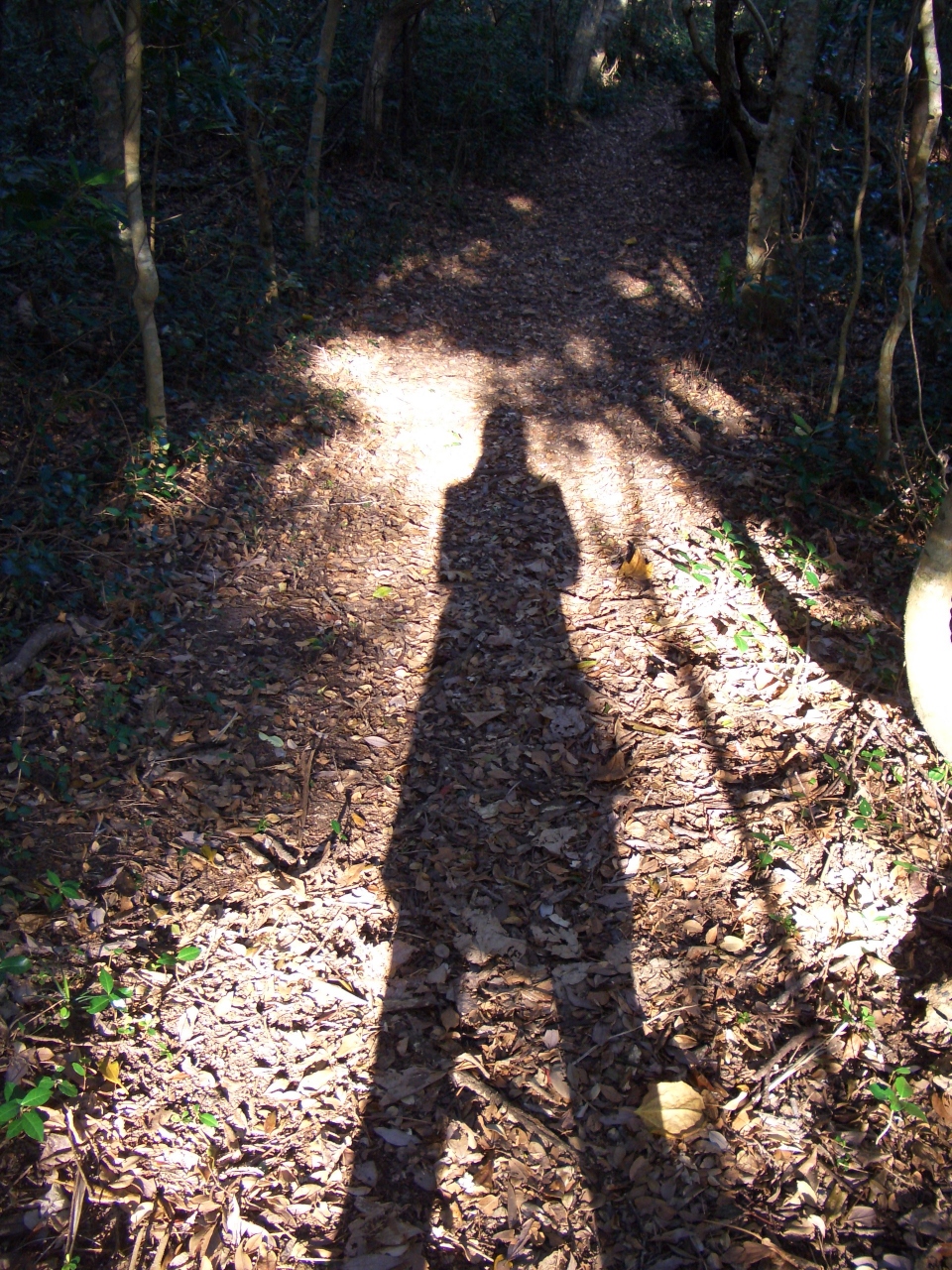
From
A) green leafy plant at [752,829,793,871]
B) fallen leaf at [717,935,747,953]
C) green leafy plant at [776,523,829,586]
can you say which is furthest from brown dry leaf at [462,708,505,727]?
green leafy plant at [776,523,829,586]

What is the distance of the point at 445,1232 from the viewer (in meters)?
2.43

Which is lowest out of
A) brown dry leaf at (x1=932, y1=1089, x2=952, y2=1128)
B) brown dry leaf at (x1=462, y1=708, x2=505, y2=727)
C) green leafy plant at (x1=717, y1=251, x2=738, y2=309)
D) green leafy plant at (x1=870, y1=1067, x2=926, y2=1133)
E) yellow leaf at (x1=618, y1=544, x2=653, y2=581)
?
brown dry leaf at (x1=462, y1=708, x2=505, y2=727)

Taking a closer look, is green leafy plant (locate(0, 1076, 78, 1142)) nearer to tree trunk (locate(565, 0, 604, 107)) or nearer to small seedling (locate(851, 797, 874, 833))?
small seedling (locate(851, 797, 874, 833))

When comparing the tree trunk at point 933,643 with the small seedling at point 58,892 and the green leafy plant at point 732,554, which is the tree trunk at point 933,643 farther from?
the small seedling at point 58,892

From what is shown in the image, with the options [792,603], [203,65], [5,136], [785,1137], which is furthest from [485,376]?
[785,1137]

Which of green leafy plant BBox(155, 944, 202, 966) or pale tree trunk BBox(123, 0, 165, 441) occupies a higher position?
pale tree trunk BBox(123, 0, 165, 441)

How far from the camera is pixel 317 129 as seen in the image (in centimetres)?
805

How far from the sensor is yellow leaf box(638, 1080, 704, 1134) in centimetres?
263

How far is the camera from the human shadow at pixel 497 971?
249 cm

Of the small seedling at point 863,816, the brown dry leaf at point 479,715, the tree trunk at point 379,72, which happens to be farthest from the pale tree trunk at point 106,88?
the tree trunk at point 379,72

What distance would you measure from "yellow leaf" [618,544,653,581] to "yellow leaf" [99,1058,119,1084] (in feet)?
13.2

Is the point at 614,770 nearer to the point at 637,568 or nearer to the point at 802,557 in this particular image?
the point at 637,568

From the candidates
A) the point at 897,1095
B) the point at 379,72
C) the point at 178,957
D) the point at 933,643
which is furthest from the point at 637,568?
the point at 379,72

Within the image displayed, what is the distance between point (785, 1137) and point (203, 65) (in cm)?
688
